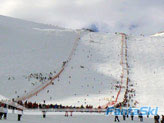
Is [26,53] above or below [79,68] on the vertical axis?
above

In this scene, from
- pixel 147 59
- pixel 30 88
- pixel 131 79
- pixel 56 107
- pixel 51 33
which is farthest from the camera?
pixel 51 33

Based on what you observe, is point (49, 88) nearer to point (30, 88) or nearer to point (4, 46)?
point (30, 88)

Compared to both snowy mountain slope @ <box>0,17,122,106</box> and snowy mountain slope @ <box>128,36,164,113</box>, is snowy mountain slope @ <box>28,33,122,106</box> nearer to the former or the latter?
snowy mountain slope @ <box>0,17,122,106</box>

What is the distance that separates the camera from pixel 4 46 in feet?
139

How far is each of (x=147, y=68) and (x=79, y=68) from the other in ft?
27.7

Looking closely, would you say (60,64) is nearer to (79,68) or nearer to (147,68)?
(79,68)

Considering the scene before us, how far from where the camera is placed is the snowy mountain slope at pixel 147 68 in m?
28.1

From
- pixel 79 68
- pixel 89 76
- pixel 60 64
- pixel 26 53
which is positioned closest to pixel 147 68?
pixel 89 76

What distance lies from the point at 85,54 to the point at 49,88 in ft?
Answer: 41.5

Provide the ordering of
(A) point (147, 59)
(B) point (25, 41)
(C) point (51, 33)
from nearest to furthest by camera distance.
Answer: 1. (A) point (147, 59)
2. (B) point (25, 41)
3. (C) point (51, 33)

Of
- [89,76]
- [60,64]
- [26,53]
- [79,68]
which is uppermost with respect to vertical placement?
[26,53]

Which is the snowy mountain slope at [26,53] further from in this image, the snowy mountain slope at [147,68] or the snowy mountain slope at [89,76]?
→ the snowy mountain slope at [147,68]

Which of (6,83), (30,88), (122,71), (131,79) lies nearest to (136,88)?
(131,79)

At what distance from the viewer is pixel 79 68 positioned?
119 ft
